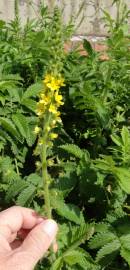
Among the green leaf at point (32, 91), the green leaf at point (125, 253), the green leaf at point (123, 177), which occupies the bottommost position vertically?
the green leaf at point (125, 253)

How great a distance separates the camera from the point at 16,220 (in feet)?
8.43

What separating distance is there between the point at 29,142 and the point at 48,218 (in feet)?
2.92

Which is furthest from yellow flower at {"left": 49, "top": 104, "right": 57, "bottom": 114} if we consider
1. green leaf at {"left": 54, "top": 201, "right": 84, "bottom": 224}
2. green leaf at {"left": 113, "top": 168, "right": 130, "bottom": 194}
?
green leaf at {"left": 54, "top": 201, "right": 84, "bottom": 224}

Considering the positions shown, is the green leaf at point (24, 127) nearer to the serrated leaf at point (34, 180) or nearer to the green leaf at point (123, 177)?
the serrated leaf at point (34, 180)

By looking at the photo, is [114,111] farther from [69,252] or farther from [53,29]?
[53,29]

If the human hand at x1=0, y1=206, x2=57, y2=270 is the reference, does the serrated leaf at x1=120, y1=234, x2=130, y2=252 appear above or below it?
below

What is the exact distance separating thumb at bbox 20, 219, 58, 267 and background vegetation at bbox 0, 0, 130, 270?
0.79 ft

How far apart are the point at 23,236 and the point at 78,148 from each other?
686 millimetres

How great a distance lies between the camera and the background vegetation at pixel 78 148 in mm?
2854

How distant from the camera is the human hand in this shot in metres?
2.23

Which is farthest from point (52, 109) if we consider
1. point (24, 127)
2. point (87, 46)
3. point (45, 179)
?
point (87, 46)

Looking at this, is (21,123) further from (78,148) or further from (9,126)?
(78,148)

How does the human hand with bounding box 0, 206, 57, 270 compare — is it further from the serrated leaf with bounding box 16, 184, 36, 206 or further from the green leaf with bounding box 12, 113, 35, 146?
the green leaf with bounding box 12, 113, 35, 146

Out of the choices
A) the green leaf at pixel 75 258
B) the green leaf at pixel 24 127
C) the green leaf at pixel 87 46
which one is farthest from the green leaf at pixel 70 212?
the green leaf at pixel 87 46
